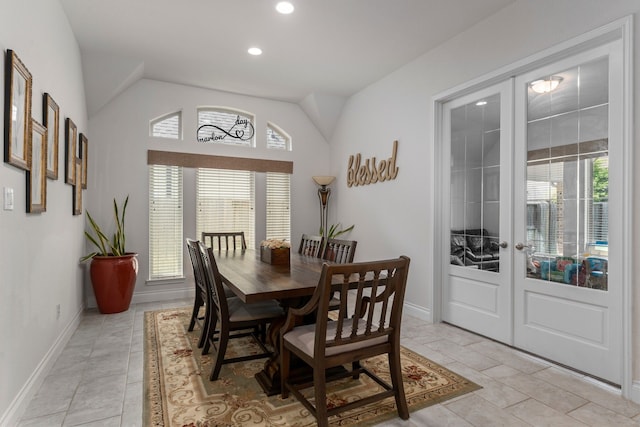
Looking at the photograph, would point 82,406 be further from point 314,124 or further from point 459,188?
point 314,124

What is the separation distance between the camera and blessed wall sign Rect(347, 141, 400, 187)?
13.9 ft

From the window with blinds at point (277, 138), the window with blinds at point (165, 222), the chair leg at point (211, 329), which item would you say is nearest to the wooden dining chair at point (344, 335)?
the chair leg at point (211, 329)

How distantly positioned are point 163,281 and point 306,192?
2405mm

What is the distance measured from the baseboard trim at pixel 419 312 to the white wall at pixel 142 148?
7.79ft

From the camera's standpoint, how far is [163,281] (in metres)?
4.62

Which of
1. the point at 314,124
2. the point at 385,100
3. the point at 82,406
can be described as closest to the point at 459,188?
the point at 385,100

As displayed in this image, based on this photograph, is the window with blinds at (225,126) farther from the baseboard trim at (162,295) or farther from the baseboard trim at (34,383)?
the baseboard trim at (34,383)

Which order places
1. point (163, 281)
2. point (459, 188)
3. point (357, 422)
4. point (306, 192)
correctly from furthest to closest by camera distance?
point (306, 192) → point (163, 281) → point (459, 188) → point (357, 422)

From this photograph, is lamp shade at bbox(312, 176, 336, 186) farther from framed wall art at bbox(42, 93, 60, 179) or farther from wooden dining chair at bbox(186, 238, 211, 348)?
framed wall art at bbox(42, 93, 60, 179)

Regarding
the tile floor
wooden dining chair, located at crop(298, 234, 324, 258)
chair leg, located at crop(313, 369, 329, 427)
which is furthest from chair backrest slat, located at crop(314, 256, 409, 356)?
wooden dining chair, located at crop(298, 234, 324, 258)

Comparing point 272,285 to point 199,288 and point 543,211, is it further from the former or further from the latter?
point 543,211

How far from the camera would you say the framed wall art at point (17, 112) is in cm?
183

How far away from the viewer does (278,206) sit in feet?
17.7

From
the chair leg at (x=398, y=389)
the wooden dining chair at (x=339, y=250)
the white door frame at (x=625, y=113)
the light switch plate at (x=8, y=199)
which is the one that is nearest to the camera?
the light switch plate at (x=8, y=199)
